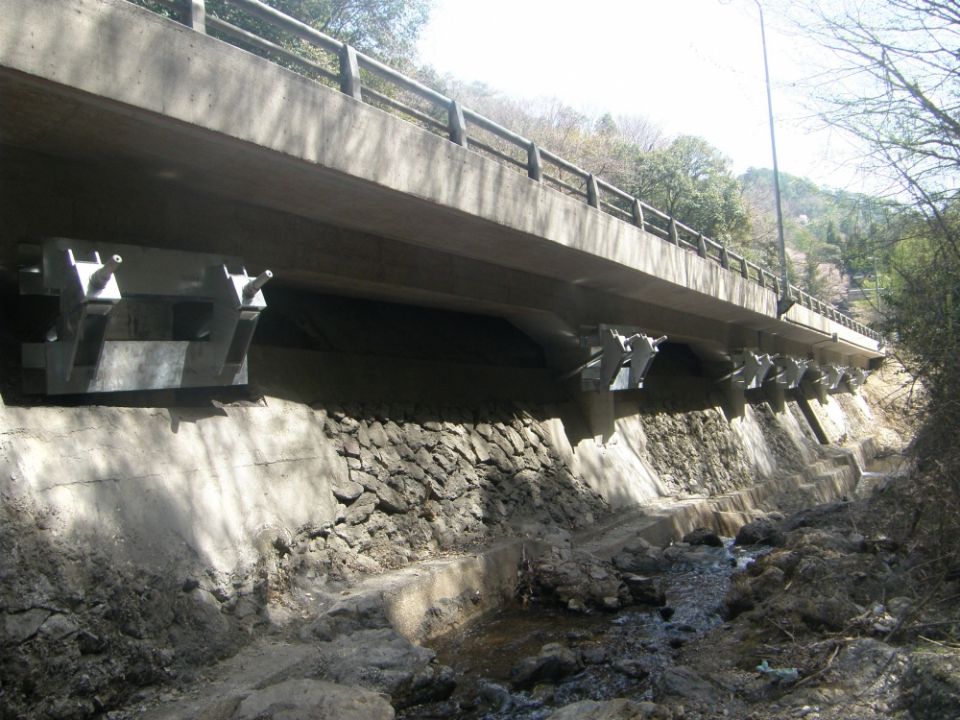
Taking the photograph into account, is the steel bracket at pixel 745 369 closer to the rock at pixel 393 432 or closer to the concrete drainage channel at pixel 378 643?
the concrete drainage channel at pixel 378 643

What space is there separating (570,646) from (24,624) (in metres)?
4.55

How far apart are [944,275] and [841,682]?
401 cm

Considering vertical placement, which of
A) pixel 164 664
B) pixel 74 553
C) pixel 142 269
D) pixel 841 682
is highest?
pixel 142 269

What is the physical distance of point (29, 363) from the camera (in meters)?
5.88

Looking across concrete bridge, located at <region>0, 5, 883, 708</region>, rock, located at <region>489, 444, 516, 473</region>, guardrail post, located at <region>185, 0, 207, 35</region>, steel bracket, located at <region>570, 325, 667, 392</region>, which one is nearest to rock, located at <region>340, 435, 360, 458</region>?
concrete bridge, located at <region>0, 5, 883, 708</region>

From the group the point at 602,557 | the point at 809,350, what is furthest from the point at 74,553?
the point at 809,350

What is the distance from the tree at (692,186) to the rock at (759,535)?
20045 mm

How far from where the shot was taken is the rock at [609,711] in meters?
4.71

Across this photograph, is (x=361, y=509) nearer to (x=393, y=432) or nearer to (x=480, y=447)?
(x=393, y=432)

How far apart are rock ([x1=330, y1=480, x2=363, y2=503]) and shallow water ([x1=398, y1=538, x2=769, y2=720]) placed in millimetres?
1751

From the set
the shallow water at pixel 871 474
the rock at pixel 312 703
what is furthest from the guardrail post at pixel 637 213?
the shallow water at pixel 871 474

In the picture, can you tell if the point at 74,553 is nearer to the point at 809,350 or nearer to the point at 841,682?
the point at 841,682

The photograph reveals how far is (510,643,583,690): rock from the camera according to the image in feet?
20.1

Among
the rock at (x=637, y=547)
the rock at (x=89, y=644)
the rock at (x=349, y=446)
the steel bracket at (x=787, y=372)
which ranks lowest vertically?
the rock at (x=637, y=547)
